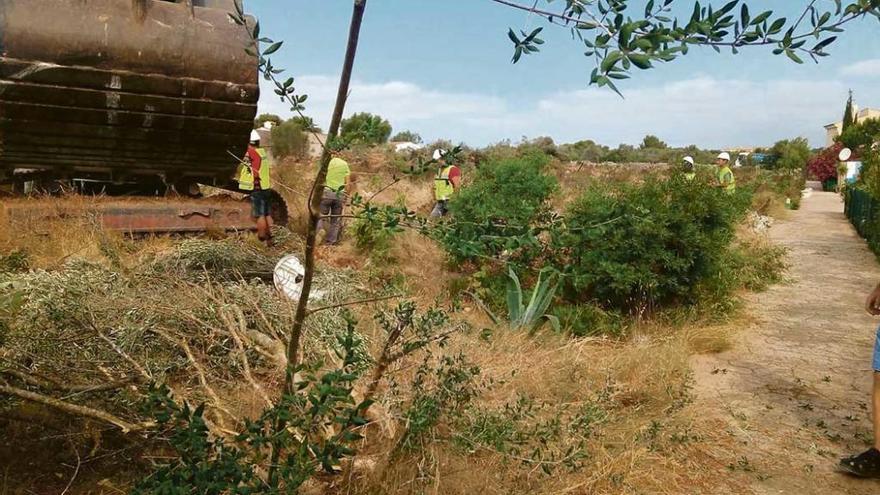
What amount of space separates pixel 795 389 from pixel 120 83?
18.5 ft

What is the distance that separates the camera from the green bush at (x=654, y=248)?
21.6ft

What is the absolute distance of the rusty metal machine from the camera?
5527 mm

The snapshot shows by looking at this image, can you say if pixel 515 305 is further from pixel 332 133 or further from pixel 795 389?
pixel 332 133

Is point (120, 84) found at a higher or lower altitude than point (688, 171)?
higher

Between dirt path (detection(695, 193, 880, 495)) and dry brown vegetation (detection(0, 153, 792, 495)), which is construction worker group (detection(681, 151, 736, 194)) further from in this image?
dry brown vegetation (detection(0, 153, 792, 495))

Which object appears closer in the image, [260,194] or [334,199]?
[260,194]

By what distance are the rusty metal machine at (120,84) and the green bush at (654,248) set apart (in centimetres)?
Result: 326

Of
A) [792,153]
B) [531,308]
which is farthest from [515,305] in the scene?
[792,153]

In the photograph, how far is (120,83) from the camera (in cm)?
592

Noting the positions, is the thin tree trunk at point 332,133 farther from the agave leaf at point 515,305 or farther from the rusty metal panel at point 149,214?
the rusty metal panel at point 149,214

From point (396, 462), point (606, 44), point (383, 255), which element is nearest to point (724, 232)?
point (383, 255)

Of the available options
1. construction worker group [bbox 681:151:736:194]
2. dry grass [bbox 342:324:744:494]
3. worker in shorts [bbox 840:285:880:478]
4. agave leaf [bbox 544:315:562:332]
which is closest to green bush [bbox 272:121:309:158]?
construction worker group [bbox 681:151:736:194]

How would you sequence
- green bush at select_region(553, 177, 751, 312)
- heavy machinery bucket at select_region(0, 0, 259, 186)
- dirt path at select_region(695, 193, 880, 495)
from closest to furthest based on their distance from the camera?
dirt path at select_region(695, 193, 880, 495) → heavy machinery bucket at select_region(0, 0, 259, 186) → green bush at select_region(553, 177, 751, 312)

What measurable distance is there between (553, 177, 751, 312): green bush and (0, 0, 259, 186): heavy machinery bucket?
328 cm
